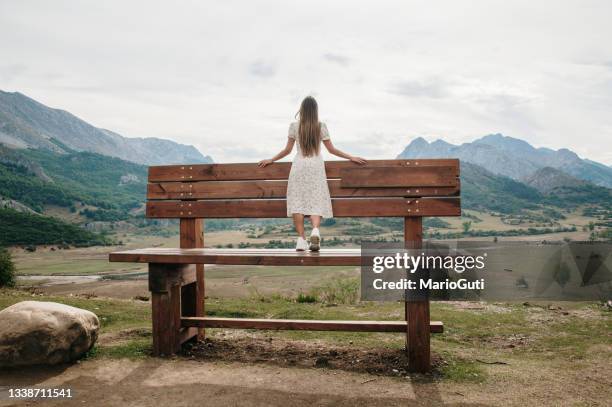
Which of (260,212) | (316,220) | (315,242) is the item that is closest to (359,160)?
(316,220)

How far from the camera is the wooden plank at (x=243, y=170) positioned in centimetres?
652

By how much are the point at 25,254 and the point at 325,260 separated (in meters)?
108

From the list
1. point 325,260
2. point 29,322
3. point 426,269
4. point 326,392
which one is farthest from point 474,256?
point 29,322

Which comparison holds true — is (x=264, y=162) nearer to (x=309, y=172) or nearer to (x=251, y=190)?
(x=251, y=190)

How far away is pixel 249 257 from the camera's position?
5.95 m

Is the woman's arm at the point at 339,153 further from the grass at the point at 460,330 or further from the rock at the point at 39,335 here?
the rock at the point at 39,335

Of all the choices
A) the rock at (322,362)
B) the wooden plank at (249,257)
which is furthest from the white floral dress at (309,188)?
the rock at (322,362)

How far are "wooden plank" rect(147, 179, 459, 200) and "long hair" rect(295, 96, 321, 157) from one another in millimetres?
519

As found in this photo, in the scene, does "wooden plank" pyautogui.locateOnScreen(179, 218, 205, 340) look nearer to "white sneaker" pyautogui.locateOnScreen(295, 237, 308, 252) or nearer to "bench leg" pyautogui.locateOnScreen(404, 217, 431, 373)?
"white sneaker" pyautogui.locateOnScreen(295, 237, 308, 252)

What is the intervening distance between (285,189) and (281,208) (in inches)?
10.8

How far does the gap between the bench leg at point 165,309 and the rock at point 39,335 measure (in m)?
0.89

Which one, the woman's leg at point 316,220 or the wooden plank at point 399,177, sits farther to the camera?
the woman's leg at point 316,220

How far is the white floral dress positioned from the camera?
22.1 ft

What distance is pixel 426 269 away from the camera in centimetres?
596
